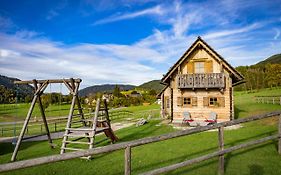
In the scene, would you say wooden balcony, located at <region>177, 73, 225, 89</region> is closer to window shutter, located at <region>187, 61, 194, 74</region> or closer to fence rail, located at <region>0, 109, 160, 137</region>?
window shutter, located at <region>187, 61, 194, 74</region>

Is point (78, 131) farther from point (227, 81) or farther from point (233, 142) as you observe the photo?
point (227, 81)

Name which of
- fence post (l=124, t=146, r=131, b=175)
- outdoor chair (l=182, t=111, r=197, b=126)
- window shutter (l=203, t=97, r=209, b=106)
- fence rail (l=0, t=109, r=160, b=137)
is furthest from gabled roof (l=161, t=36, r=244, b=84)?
fence post (l=124, t=146, r=131, b=175)

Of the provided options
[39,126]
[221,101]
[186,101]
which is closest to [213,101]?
[221,101]

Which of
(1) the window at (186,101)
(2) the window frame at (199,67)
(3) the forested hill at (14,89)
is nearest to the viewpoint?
(3) the forested hill at (14,89)

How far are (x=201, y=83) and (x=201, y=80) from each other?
0.26 meters

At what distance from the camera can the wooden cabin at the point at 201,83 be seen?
1927 centimetres

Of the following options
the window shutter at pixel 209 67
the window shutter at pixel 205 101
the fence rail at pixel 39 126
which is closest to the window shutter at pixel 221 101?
the window shutter at pixel 205 101

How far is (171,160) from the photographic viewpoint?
8117 millimetres

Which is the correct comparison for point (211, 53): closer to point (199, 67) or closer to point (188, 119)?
point (199, 67)

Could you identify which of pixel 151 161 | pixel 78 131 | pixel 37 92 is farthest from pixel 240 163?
pixel 37 92

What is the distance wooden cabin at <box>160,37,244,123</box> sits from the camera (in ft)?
63.2

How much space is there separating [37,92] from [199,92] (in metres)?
13.5

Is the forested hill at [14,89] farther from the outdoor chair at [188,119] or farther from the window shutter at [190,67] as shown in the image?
the window shutter at [190,67]

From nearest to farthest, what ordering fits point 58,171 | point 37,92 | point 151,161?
point 58,171
point 151,161
point 37,92
